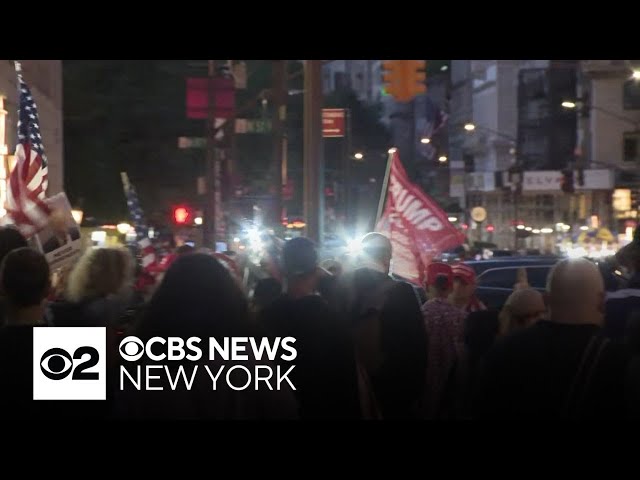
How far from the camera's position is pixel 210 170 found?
117 feet

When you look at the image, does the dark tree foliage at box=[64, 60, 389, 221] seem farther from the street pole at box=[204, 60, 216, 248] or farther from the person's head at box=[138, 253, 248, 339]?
the person's head at box=[138, 253, 248, 339]

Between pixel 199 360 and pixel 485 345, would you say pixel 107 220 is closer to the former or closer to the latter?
pixel 485 345

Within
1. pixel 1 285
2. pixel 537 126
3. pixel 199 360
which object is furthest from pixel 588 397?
Answer: pixel 537 126

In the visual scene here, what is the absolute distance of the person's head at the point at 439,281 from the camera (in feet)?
33.4

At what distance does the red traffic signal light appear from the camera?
31.2 m

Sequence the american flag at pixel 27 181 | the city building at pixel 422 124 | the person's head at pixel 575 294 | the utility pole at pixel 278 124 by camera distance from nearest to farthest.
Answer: the person's head at pixel 575 294 → the american flag at pixel 27 181 → the utility pole at pixel 278 124 → the city building at pixel 422 124

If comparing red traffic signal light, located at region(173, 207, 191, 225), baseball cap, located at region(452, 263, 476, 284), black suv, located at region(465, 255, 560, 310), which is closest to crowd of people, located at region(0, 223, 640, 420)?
baseball cap, located at region(452, 263, 476, 284)

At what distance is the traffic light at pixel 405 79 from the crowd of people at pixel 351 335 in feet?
27.6

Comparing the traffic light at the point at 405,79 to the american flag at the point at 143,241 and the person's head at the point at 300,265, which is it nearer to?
the american flag at the point at 143,241

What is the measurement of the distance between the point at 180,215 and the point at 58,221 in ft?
63.0

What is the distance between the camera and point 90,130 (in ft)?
132

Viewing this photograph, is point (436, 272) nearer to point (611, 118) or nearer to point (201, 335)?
point (201, 335)

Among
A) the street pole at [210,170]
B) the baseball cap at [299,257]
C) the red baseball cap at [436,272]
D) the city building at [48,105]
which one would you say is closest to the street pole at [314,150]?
the red baseball cap at [436,272]

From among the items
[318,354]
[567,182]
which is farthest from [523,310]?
[567,182]
